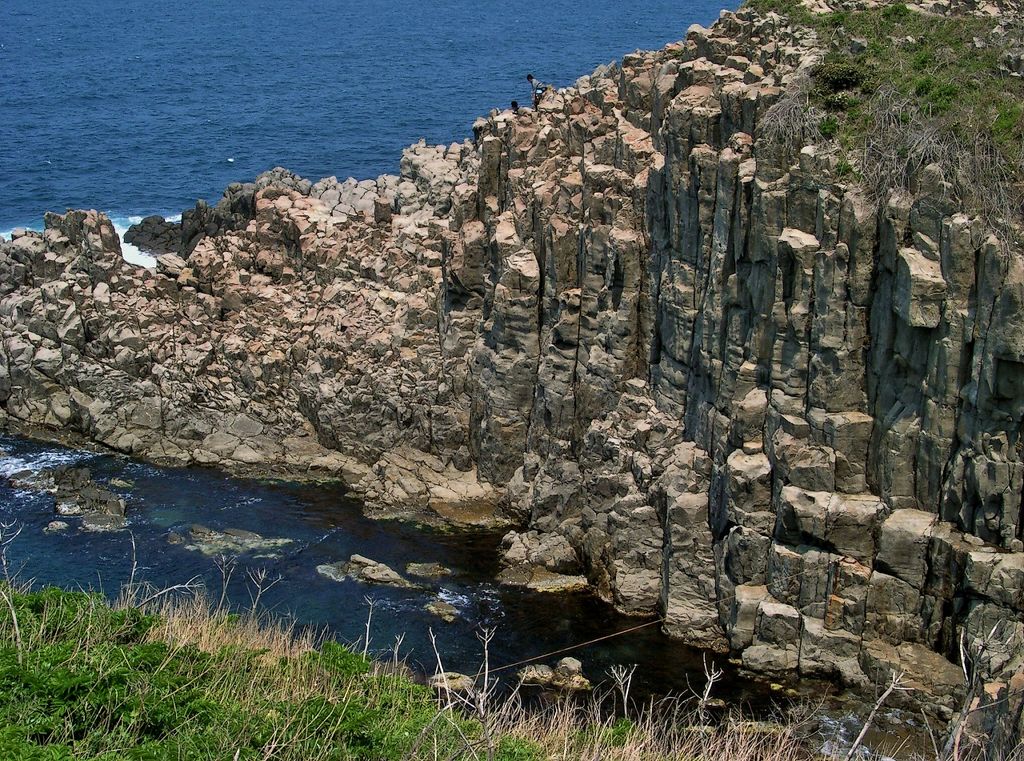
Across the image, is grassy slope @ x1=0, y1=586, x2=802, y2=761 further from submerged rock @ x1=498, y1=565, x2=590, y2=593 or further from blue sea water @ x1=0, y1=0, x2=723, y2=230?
blue sea water @ x1=0, y1=0, x2=723, y2=230

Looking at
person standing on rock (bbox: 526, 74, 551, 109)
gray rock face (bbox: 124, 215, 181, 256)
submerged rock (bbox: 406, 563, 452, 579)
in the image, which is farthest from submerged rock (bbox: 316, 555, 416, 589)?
gray rock face (bbox: 124, 215, 181, 256)

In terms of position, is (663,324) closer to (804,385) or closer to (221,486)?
(804,385)

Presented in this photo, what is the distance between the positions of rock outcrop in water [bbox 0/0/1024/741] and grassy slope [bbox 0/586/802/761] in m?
10.8

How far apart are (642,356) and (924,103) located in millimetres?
14166

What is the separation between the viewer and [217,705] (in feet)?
98.1

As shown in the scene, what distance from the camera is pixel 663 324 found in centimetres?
5100

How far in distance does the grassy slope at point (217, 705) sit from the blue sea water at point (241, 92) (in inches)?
2539

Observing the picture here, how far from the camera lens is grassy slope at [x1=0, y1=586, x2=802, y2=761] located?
27.8 m

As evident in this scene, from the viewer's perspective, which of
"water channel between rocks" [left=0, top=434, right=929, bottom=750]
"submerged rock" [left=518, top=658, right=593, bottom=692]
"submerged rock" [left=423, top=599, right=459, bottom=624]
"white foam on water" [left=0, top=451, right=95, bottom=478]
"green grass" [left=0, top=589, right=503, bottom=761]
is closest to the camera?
"green grass" [left=0, top=589, right=503, bottom=761]

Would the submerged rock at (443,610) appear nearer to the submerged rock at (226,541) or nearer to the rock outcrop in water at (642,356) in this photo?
the rock outcrop in water at (642,356)

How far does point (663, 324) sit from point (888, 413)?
1050cm

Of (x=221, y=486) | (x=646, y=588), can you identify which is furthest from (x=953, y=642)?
(x=221, y=486)

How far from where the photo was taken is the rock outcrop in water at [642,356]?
41.6 metres

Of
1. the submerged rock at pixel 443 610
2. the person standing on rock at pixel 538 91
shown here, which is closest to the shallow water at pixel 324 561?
the submerged rock at pixel 443 610
